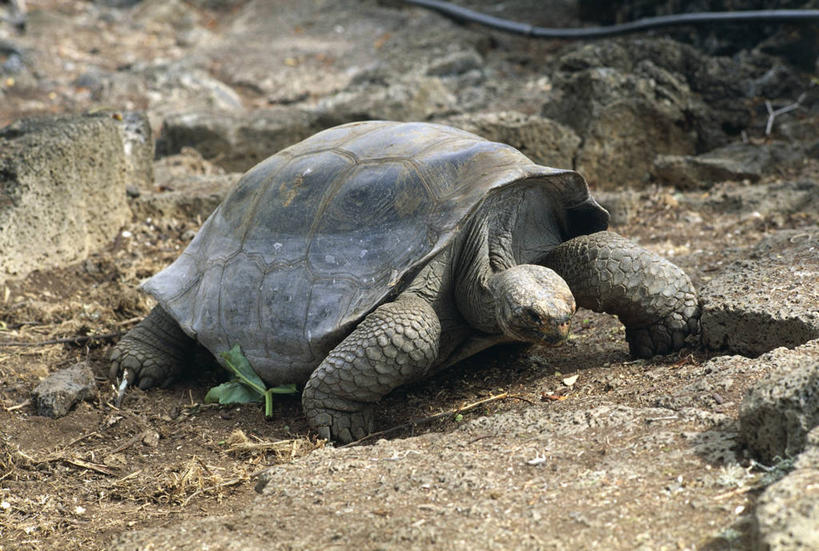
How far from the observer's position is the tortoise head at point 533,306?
3023 millimetres

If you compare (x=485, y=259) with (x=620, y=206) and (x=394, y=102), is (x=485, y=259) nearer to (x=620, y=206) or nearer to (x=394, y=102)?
(x=620, y=206)

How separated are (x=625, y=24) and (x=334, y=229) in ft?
19.3

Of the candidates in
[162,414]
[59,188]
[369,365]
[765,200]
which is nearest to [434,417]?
[369,365]

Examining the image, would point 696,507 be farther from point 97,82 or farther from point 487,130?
point 97,82

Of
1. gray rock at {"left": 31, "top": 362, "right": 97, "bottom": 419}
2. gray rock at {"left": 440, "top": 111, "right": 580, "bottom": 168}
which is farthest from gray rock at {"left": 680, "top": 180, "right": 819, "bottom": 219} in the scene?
gray rock at {"left": 31, "top": 362, "right": 97, "bottom": 419}

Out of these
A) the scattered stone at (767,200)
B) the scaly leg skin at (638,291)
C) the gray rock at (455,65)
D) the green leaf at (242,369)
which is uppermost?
the gray rock at (455,65)

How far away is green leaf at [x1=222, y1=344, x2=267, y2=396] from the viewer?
365cm

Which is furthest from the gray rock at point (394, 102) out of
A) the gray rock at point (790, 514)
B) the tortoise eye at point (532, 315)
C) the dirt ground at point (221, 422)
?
the gray rock at point (790, 514)

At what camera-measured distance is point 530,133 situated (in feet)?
19.7

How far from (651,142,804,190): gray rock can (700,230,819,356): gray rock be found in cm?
226

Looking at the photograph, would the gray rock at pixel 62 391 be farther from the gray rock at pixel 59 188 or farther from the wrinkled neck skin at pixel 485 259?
the wrinkled neck skin at pixel 485 259

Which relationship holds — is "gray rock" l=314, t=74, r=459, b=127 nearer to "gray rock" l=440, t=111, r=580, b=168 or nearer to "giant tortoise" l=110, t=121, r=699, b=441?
"gray rock" l=440, t=111, r=580, b=168

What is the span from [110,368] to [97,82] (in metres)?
7.16

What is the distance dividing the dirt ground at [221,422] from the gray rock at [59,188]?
15 cm
